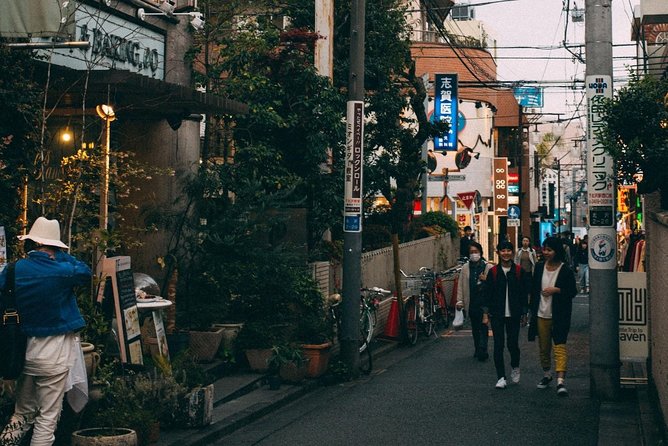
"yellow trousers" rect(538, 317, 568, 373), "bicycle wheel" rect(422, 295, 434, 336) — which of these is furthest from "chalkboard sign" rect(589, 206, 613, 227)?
"bicycle wheel" rect(422, 295, 434, 336)

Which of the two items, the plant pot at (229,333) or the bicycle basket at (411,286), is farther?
the bicycle basket at (411,286)

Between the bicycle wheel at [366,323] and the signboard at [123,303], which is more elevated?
the signboard at [123,303]

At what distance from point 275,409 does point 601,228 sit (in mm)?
4425

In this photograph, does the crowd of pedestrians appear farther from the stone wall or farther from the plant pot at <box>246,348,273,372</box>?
the plant pot at <box>246,348,273,372</box>

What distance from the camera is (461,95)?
5003 centimetres

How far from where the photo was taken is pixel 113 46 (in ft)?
43.5

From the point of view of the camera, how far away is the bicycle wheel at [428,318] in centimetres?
2020

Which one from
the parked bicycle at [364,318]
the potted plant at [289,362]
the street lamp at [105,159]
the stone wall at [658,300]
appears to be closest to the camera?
the stone wall at [658,300]

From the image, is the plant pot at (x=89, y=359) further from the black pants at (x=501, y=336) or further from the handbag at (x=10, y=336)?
the black pants at (x=501, y=336)

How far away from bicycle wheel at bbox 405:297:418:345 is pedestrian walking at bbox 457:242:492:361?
5.17ft

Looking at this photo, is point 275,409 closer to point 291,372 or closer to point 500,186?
point 291,372

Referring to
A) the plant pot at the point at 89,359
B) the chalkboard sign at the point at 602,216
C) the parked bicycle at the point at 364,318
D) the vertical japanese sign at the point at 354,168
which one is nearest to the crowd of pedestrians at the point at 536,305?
the chalkboard sign at the point at 602,216

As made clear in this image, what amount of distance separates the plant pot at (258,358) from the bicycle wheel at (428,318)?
7279mm

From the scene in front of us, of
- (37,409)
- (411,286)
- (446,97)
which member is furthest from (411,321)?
(446,97)
